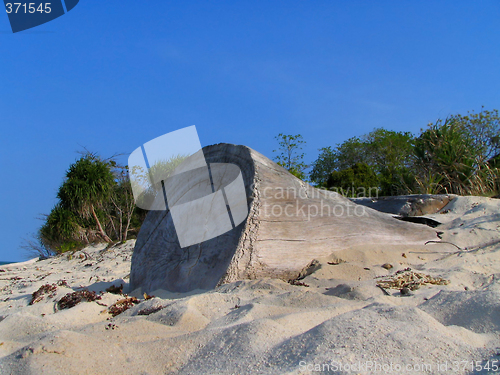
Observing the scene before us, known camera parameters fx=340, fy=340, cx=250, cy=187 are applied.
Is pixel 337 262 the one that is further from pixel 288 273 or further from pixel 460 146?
pixel 460 146

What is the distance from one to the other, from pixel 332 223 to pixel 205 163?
4.95 feet

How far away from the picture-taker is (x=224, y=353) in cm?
140

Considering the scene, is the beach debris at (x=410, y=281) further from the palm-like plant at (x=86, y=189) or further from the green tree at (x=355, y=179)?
the green tree at (x=355, y=179)

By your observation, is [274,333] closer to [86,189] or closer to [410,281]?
[410,281]

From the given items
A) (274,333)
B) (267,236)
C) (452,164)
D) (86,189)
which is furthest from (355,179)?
(274,333)

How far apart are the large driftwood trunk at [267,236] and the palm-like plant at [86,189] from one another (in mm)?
13125

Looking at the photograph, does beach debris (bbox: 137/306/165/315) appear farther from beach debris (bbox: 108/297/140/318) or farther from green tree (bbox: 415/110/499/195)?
green tree (bbox: 415/110/499/195)

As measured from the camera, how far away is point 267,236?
2996 mm

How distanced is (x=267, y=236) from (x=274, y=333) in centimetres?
150

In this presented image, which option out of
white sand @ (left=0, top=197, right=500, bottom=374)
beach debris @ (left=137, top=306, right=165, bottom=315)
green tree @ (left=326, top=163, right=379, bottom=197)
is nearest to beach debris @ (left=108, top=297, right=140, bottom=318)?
white sand @ (left=0, top=197, right=500, bottom=374)

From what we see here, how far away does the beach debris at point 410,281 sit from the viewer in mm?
2342

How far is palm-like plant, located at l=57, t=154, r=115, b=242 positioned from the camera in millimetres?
15391

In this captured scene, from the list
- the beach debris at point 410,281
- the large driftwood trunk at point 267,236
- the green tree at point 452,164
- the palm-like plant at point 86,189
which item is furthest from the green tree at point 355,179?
the beach debris at point 410,281

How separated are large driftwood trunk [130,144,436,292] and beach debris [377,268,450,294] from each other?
748 millimetres
